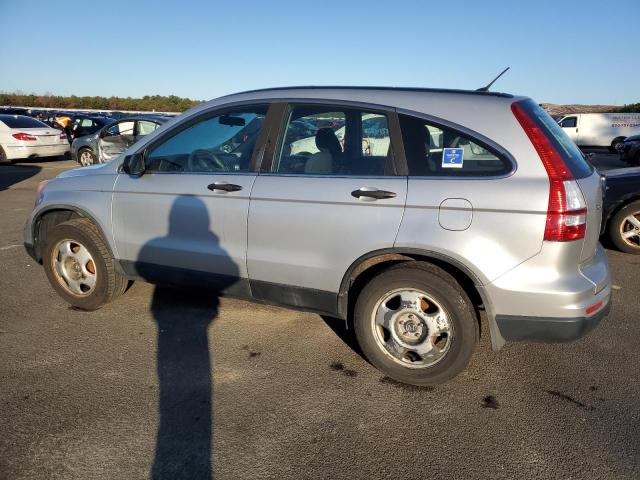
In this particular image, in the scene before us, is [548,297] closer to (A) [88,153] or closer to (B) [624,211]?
(B) [624,211]

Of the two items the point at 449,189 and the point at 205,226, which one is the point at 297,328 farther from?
the point at 449,189

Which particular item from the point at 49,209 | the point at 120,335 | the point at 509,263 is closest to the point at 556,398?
the point at 509,263

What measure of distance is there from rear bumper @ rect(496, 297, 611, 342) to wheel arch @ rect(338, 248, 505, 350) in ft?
0.22

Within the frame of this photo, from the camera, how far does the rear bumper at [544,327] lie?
2674 mm

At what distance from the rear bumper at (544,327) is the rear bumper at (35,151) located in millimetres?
15287

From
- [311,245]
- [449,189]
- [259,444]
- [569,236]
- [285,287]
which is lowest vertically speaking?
[259,444]

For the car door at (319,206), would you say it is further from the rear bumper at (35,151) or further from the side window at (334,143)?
the rear bumper at (35,151)

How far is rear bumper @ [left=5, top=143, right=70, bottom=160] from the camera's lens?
1398cm

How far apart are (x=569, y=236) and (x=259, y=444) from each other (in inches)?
78.2

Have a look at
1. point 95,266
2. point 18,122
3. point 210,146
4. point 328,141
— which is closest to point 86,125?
point 18,122

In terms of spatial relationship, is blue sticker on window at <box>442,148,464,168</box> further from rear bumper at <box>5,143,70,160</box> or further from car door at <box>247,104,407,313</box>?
rear bumper at <box>5,143,70,160</box>

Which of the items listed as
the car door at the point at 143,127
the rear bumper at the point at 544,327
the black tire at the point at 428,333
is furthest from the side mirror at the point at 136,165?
the car door at the point at 143,127

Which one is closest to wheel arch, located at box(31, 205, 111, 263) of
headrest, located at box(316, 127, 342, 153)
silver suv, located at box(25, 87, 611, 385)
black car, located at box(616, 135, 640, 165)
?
silver suv, located at box(25, 87, 611, 385)

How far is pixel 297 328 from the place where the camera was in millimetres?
3842
